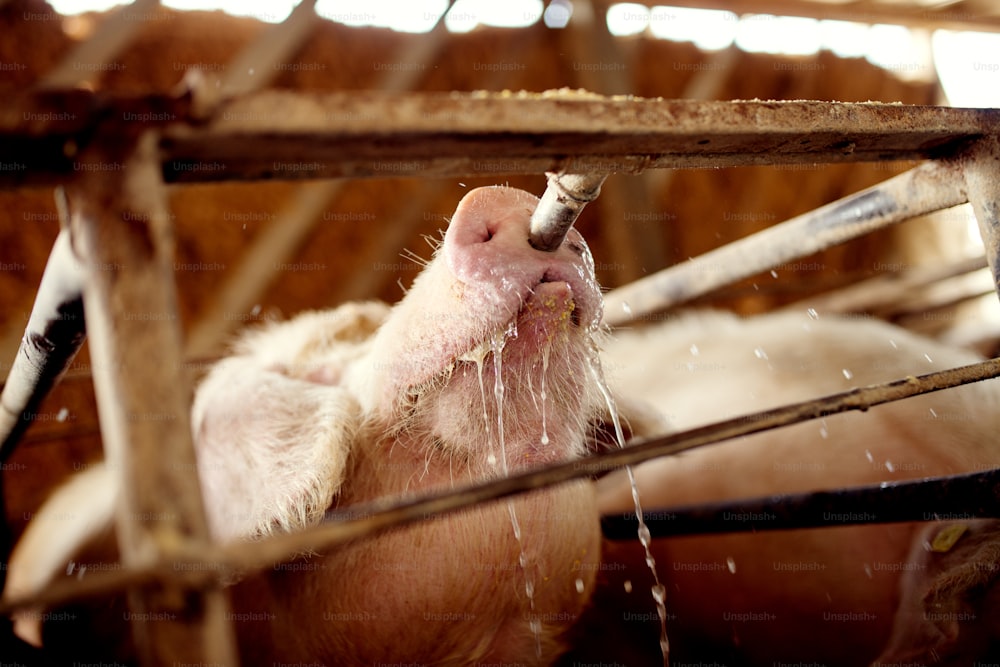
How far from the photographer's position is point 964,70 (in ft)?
27.2

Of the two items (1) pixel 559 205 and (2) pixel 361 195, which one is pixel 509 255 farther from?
(2) pixel 361 195

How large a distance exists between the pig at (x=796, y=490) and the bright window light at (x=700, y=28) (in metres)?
4.56

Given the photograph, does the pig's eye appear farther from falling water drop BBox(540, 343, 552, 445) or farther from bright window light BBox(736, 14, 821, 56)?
bright window light BBox(736, 14, 821, 56)

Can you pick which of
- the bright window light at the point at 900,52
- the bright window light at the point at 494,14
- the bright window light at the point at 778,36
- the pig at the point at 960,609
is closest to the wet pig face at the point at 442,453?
the pig at the point at 960,609

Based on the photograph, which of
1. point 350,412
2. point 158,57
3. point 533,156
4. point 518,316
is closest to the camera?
point 533,156

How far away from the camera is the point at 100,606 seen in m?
1.75

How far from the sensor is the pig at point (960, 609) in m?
1.34

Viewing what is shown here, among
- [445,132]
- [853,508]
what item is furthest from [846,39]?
[445,132]

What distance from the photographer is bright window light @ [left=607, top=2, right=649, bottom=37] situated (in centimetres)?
535

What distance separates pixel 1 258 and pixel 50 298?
14.3 feet

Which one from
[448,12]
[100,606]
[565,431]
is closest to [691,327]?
[565,431]

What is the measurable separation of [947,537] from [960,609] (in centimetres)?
14

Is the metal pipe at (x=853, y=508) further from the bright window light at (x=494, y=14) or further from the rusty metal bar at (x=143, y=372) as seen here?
the bright window light at (x=494, y=14)

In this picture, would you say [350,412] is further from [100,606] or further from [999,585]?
[999,585]
